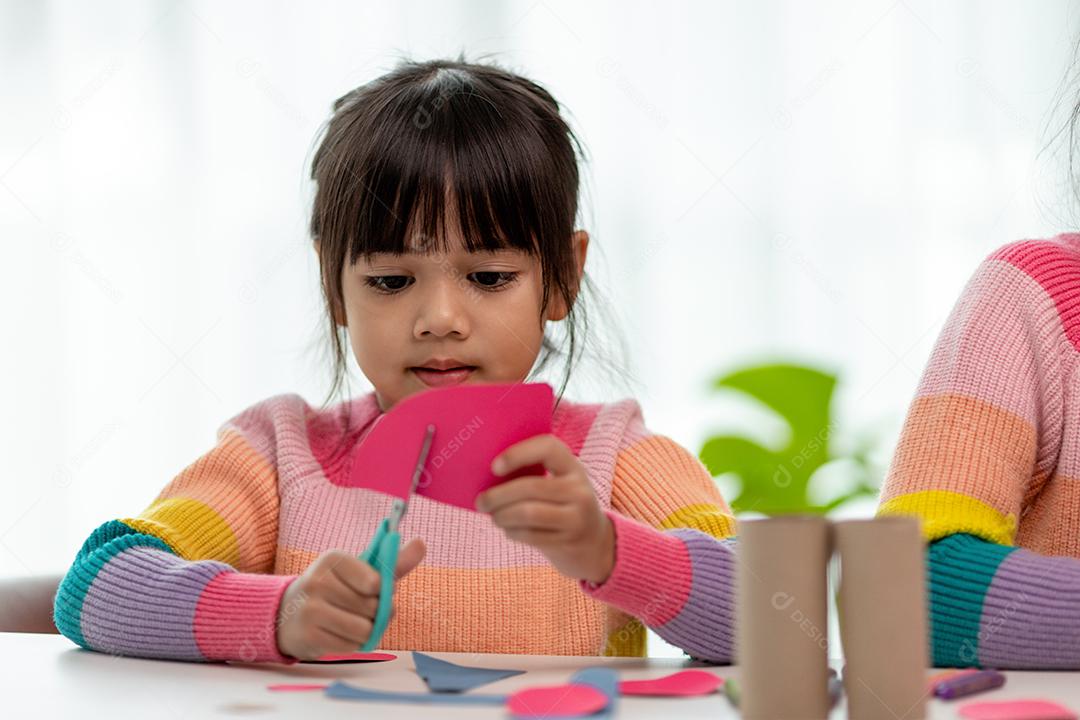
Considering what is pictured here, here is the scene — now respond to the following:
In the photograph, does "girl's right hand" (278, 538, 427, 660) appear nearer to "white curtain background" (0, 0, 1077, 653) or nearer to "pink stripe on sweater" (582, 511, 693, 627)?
"pink stripe on sweater" (582, 511, 693, 627)

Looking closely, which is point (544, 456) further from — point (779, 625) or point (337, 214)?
point (337, 214)

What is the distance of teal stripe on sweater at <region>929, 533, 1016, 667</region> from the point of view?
0.97 m

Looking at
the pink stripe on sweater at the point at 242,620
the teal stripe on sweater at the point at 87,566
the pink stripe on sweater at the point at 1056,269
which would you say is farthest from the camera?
the pink stripe on sweater at the point at 1056,269

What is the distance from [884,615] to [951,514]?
0.42 metres

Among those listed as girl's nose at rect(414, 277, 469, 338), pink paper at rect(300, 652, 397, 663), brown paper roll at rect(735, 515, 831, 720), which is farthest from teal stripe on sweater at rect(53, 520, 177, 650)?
brown paper roll at rect(735, 515, 831, 720)

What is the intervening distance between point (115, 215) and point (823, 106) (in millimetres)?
1730

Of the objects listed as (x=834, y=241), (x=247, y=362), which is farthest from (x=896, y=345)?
(x=247, y=362)

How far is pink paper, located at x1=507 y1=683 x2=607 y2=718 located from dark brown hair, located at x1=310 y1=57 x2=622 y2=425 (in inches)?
23.5

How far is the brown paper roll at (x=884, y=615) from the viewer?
2.16ft

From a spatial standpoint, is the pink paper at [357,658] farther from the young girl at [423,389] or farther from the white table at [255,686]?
the young girl at [423,389]

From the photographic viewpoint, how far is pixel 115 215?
2834mm

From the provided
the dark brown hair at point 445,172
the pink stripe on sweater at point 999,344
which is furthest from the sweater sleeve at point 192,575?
the pink stripe on sweater at point 999,344

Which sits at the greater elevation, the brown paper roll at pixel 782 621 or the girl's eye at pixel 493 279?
the girl's eye at pixel 493 279

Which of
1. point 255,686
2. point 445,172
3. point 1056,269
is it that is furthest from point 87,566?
point 1056,269
